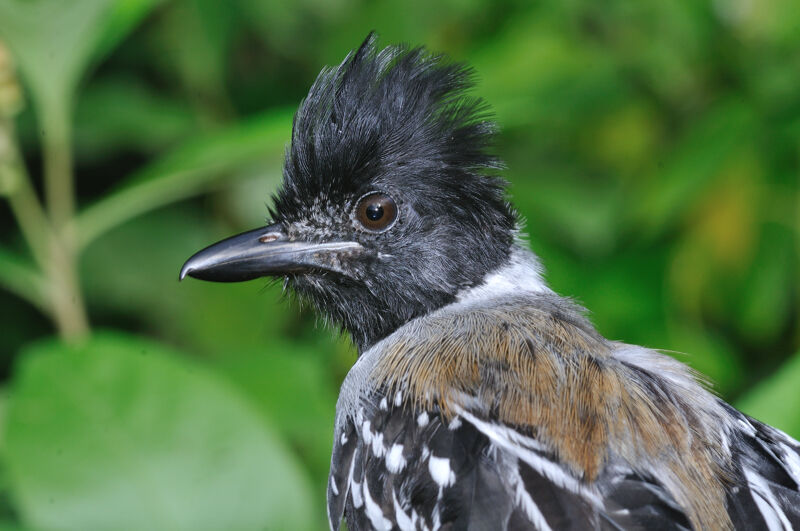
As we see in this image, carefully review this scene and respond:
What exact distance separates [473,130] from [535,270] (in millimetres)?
490

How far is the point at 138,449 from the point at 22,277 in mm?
728

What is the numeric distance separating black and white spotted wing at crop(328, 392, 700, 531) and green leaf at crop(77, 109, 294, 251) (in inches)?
40.8

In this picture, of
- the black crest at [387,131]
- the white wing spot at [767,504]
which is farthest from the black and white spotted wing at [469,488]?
the black crest at [387,131]

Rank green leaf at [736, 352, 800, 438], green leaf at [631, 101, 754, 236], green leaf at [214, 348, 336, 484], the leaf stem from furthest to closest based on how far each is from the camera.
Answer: green leaf at [631, 101, 754, 236] < green leaf at [214, 348, 336, 484] < the leaf stem < green leaf at [736, 352, 800, 438]

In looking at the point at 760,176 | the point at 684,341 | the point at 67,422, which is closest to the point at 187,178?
the point at 67,422

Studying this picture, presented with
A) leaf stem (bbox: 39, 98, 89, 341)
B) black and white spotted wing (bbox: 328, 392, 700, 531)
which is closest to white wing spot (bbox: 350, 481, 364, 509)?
black and white spotted wing (bbox: 328, 392, 700, 531)

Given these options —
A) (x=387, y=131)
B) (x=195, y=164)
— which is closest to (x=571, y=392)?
(x=387, y=131)

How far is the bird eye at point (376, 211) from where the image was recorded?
252 cm

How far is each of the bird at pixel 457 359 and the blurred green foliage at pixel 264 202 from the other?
1.09 feet

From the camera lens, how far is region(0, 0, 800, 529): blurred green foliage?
252 centimetres

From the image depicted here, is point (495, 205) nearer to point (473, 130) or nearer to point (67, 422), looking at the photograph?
point (473, 130)

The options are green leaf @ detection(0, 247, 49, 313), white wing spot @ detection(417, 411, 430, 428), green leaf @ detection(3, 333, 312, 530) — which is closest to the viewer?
white wing spot @ detection(417, 411, 430, 428)

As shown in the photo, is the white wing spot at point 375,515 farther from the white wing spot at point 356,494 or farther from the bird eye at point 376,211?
the bird eye at point 376,211

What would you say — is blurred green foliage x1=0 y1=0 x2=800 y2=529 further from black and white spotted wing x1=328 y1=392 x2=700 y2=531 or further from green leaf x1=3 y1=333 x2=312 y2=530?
black and white spotted wing x1=328 y1=392 x2=700 y2=531
